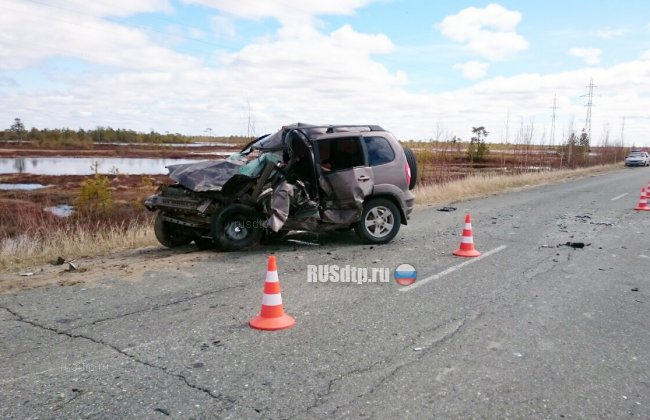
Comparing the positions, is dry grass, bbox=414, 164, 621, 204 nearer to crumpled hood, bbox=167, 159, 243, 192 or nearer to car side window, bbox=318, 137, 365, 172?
car side window, bbox=318, 137, 365, 172

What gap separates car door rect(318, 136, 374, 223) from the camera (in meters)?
8.41

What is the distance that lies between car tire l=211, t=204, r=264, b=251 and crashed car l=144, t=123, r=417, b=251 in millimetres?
15

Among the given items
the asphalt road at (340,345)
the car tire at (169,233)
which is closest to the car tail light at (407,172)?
the asphalt road at (340,345)

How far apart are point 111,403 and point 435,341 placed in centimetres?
257

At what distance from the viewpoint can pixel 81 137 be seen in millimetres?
99188

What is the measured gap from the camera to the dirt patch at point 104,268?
21.2 feet

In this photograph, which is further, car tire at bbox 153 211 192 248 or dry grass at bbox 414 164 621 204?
dry grass at bbox 414 164 621 204


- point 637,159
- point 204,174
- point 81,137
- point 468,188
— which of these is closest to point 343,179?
point 204,174

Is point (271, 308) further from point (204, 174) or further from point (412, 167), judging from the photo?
point (412, 167)

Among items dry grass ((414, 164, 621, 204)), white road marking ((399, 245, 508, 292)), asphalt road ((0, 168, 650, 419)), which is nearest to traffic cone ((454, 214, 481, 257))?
white road marking ((399, 245, 508, 292))

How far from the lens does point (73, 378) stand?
3666 millimetres

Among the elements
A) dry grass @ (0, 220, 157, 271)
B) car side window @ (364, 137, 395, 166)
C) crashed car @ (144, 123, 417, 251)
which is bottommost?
dry grass @ (0, 220, 157, 271)

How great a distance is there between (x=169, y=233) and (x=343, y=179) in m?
3.06

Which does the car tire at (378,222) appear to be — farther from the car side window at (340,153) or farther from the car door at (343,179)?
the car side window at (340,153)
